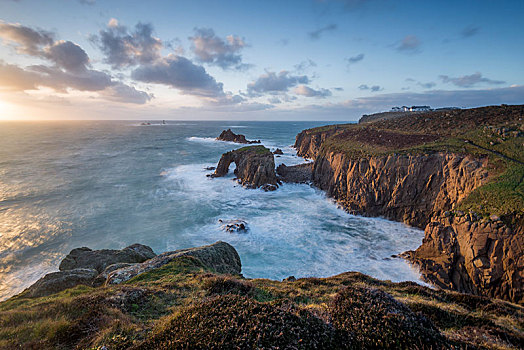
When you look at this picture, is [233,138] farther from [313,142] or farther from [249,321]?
[249,321]

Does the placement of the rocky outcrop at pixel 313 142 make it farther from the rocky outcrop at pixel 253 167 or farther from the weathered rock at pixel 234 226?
the weathered rock at pixel 234 226

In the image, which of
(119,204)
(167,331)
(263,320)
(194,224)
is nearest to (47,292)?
(167,331)

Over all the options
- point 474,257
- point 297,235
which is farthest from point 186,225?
point 474,257

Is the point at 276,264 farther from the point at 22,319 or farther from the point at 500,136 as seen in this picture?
the point at 500,136

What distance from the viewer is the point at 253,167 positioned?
4628 cm

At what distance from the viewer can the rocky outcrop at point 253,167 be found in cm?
4441

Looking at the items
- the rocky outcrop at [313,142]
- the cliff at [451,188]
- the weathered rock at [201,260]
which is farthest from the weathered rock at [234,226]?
the rocky outcrop at [313,142]

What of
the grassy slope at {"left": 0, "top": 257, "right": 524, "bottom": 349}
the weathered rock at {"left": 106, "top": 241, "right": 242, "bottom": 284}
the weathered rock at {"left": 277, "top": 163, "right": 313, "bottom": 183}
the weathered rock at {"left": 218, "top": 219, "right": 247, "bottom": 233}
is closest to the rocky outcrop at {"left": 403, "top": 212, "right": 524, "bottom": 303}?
the grassy slope at {"left": 0, "top": 257, "right": 524, "bottom": 349}

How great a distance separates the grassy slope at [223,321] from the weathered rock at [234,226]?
57.2ft

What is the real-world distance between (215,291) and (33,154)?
10484cm

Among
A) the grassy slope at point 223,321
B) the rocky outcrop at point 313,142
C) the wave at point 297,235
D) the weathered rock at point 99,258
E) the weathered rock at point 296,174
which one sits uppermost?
the rocky outcrop at point 313,142

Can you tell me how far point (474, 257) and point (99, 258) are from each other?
29.0 metres

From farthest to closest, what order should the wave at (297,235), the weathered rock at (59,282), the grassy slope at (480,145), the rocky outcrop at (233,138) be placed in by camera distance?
the rocky outcrop at (233,138), the wave at (297,235), the grassy slope at (480,145), the weathered rock at (59,282)

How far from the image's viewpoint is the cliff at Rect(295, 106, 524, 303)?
15.6 meters
